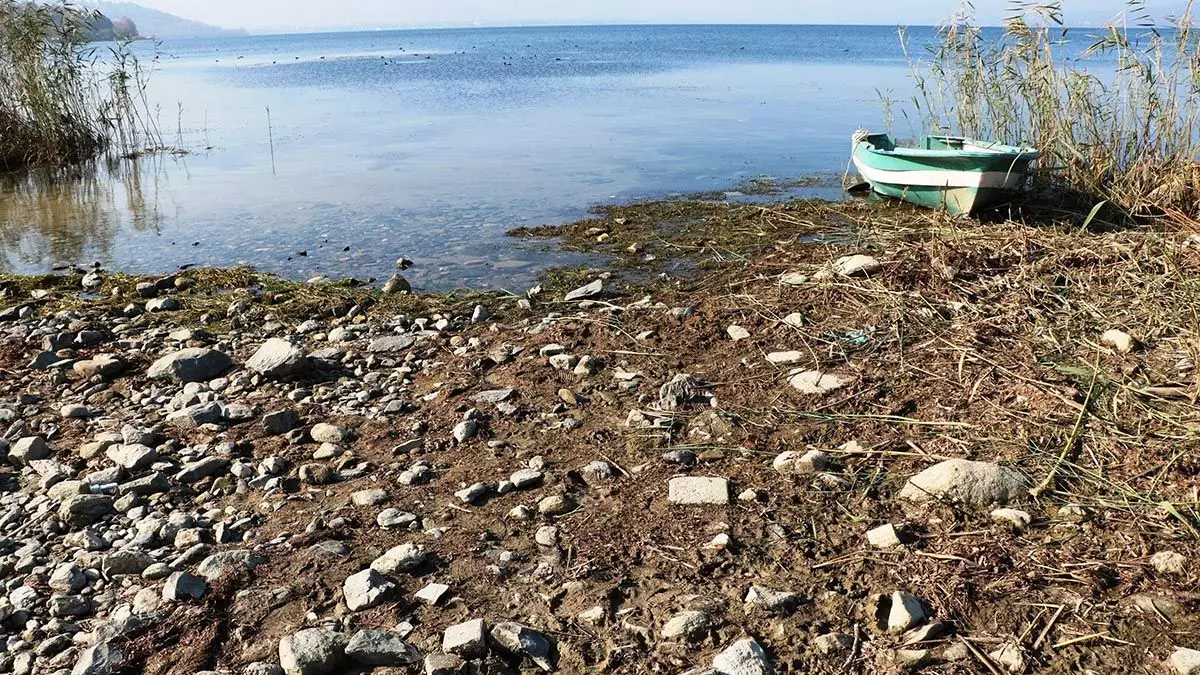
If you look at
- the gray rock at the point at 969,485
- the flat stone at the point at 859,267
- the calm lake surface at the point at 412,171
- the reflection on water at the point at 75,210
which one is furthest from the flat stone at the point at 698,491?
the reflection on water at the point at 75,210

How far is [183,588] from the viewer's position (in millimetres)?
3807

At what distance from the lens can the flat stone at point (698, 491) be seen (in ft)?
14.5

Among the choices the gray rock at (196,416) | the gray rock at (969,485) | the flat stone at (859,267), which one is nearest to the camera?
the gray rock at (969,485)

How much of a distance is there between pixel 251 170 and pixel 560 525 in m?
15.0

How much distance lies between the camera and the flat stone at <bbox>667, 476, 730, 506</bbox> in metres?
4.43

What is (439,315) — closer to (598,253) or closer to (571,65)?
(598,253)

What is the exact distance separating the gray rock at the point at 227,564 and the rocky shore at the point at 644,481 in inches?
0.5

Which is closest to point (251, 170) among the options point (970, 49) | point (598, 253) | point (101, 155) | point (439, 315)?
point (101, 155)

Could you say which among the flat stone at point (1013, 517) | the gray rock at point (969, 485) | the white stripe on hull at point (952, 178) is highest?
the white stripe on hull at point (952, 178)

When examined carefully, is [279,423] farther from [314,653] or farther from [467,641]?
[467,641]

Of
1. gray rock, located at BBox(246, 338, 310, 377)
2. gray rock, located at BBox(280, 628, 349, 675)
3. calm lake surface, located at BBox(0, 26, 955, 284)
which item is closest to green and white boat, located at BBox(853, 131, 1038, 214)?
→ calm lake surface, located at BBox(0, 26, 955, 284)

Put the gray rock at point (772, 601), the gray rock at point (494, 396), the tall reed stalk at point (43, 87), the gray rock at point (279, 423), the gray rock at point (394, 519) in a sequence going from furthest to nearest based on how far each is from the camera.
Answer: the tall reed stalk at point (43, 87) < the gray rock at point (494, 396) < the gray rock at point (279, 423) < the gray rock at point (394, 519) < the gray rock at point (772, 601)

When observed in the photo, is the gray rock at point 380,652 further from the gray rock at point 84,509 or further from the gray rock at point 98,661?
the gray rock at point 84,509

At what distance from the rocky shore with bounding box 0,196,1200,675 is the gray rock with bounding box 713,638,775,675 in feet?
0.03
